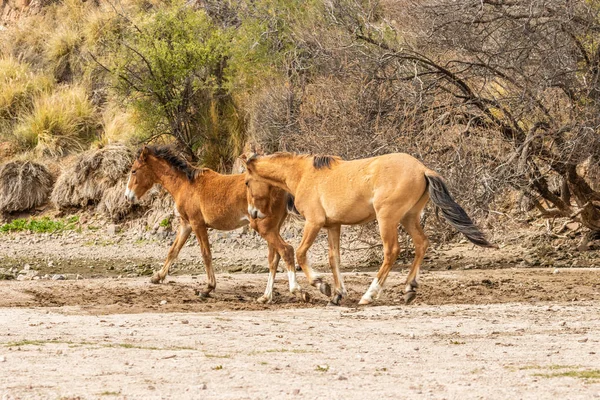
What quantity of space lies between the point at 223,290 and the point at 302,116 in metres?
4.86

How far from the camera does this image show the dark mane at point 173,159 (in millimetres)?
14508

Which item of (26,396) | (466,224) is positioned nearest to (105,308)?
(466,224)

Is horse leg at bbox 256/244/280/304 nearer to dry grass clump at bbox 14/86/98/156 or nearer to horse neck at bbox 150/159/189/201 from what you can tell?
horse neck at bbox 150/159/189/201

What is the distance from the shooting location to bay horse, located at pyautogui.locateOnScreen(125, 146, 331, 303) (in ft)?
43.9

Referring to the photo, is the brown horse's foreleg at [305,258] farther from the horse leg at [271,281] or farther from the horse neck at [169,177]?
the horse neck at [169,177]

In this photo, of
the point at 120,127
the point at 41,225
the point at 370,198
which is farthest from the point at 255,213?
the point at 120,127

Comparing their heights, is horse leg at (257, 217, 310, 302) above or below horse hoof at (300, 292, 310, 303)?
above

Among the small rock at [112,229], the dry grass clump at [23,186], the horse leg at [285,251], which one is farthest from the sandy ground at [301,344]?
the dry grass clump at [23,186]

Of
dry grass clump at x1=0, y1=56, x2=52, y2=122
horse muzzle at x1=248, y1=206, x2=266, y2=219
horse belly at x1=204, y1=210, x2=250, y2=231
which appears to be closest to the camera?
horse muzzle at x1=248, y1=206, x2=266, y2=219

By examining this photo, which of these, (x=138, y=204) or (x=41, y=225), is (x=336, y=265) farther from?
(x=41, y=225)

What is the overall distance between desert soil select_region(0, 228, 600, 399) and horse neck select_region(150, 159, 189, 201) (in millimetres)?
1377

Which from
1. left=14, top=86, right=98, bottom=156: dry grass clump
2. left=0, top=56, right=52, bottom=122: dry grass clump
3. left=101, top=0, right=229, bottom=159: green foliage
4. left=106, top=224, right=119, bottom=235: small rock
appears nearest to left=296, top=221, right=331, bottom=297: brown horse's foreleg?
left=106, top=224, right=119, bottom=235: small rock

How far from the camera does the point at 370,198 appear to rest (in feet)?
40.2

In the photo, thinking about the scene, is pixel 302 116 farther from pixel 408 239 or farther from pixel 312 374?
pixel 312 374
